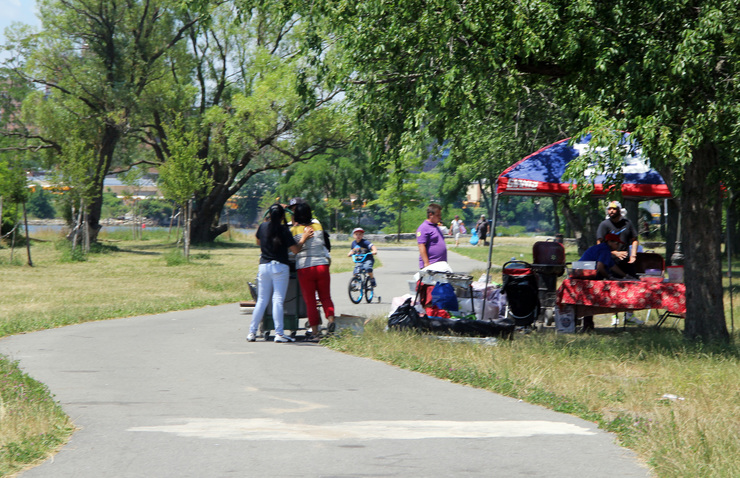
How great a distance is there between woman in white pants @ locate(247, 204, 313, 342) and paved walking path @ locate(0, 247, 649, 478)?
77 cm

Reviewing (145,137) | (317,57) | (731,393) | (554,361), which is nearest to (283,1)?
(317,57)

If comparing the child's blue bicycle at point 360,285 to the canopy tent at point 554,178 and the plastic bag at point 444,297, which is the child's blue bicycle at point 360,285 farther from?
the plastic bag at point 444,297

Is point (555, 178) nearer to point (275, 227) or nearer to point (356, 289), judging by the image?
point (275, 227)

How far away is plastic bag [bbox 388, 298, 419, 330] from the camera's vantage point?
1155 cm

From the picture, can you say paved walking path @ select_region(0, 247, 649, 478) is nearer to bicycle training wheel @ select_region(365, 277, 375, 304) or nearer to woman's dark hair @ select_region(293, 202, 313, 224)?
woman's dark hair @ select_region(293, 202, 313, 224)

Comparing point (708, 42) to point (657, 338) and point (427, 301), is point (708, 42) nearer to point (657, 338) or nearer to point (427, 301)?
point (657, 338)

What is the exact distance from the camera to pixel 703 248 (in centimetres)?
1091

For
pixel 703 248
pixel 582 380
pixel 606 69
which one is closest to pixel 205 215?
pixel 703 248

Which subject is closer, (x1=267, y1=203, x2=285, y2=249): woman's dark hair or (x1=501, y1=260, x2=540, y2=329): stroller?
(x1=267, y1=203, x2=285, y2=249): woman's dark hair

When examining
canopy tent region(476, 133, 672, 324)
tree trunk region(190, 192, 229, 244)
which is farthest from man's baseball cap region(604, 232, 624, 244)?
tree trunk region(190, 192, 229, 244)

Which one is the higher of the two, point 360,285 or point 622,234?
point 622,234

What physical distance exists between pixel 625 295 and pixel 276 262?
4.88 m

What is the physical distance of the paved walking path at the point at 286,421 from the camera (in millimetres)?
5543

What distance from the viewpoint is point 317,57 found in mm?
12742
